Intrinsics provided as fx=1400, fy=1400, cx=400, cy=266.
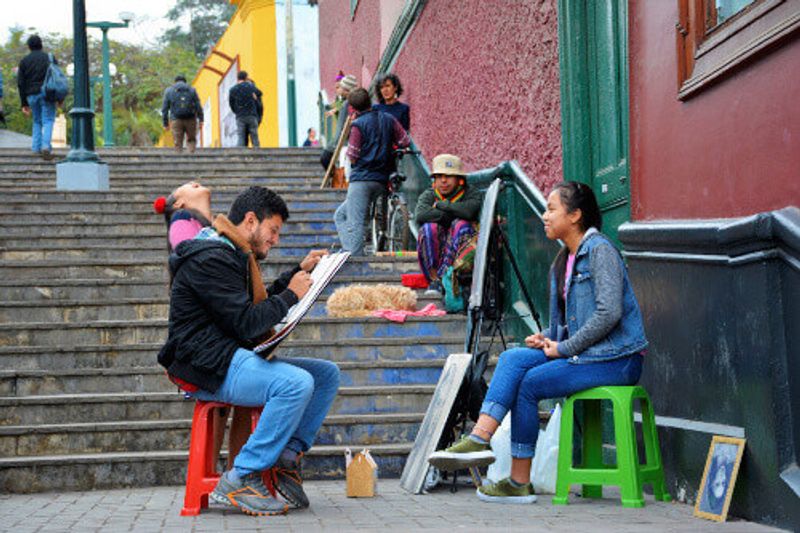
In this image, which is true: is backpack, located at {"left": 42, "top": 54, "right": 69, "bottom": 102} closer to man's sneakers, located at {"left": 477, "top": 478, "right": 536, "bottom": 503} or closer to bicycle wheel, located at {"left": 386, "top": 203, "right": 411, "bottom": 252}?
bicycle wheel, located at {"left": 386, "top": 203, "right": 411, "bottom": 252}

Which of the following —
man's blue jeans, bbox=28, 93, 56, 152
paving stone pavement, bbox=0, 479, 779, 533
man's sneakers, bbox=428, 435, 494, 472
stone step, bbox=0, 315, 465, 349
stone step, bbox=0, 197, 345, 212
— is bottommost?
paving stone pavement, bbox=0, 479, 779, 533

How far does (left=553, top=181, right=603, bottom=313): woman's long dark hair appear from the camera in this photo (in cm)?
635

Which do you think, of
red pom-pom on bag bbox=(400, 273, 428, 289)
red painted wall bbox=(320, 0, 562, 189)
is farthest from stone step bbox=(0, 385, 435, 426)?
red pom-pom on bag bbox=(400, 273, 428, 289)

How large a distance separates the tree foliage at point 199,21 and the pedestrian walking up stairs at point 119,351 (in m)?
51.3

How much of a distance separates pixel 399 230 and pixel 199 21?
2091 inches

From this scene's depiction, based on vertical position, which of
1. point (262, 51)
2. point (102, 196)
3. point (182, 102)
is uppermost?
point (262, 51)

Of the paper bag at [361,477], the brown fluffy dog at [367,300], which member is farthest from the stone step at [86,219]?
the paper bag at [361,477]

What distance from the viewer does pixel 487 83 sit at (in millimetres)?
10859

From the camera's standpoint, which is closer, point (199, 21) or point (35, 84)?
point (35, 84)

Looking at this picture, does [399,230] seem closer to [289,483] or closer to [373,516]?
[289,483]

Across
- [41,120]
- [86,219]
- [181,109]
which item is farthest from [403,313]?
[181,109]

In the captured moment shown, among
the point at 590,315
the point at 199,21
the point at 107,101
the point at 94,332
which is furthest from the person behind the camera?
the point at 199,21

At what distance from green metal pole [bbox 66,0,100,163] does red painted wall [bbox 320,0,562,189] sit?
361cm

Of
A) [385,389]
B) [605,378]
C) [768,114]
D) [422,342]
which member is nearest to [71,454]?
[385,389]
